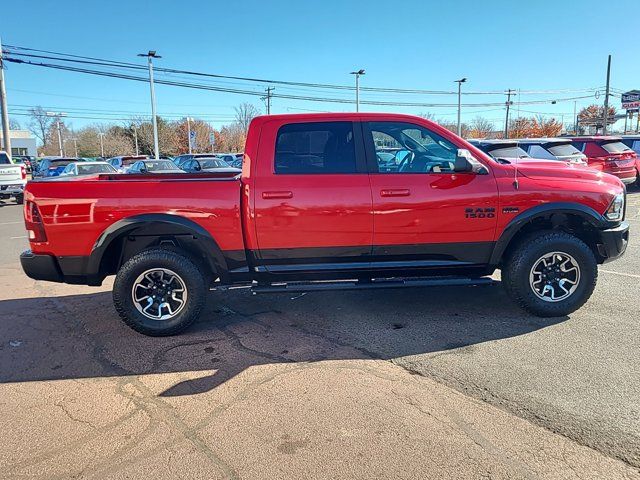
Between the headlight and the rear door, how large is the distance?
7.96ft

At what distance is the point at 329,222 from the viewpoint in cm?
448

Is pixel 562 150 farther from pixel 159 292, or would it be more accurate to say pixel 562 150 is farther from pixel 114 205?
pixel 114 205

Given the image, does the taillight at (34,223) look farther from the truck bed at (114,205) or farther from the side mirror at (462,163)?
the side mirror at (462,163)

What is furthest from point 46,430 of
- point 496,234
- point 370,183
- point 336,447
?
point 496,234

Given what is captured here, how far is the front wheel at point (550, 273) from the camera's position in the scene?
4656mm

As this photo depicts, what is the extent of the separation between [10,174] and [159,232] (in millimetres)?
16141

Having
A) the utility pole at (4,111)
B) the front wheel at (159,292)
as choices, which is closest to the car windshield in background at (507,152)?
the front wheel at (159,292)

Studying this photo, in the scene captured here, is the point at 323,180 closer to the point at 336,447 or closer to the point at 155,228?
the point at 155,228

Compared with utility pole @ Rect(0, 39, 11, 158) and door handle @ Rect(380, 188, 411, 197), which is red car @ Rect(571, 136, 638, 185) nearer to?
door handle @ Rect(380, 188, 411, 197)

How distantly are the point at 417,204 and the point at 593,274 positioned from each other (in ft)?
6.28

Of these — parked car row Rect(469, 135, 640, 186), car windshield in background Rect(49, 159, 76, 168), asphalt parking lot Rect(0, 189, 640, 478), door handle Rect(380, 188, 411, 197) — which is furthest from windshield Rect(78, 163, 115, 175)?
door handle Rect(380, 188, 411, 197)

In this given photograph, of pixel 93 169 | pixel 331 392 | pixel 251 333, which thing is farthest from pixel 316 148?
pixel 93 169

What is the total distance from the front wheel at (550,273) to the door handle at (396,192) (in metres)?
1.32

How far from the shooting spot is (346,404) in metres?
3.26
